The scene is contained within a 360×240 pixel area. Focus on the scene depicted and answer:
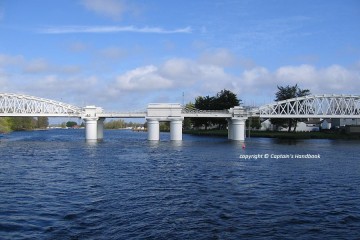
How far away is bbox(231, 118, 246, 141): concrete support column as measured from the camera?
10931 centimetres

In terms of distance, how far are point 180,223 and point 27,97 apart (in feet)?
383

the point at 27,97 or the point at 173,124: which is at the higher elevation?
the point at 27,97

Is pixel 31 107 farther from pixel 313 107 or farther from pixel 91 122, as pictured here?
pixel 313 107

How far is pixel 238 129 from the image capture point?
360 feet

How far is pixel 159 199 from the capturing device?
85.4ft

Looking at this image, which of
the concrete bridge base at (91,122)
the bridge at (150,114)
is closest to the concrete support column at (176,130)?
the bridge at (150,114)

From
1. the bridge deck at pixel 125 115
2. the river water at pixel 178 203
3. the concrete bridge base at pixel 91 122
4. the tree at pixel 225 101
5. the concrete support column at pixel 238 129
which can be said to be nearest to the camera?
the river water at pixel 178 203

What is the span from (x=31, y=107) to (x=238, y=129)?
6624 cm

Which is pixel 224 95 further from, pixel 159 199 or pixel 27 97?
pixel 159 199

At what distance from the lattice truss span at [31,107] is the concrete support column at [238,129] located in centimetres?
4595

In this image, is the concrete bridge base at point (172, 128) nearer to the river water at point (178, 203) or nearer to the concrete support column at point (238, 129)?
the concrete support column at point (238, 129)

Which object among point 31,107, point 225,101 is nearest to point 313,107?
point 225,101

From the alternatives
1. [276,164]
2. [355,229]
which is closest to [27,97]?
[276,164]

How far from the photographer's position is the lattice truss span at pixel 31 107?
11856 centimetres
